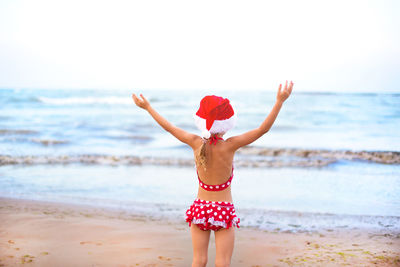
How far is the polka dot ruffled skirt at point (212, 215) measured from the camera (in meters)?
2.80

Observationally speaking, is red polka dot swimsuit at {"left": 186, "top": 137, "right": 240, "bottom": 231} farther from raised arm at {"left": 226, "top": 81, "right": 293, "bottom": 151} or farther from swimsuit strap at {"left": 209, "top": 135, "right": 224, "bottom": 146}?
raised arm at {"left": 226, "top": 81, "right": 293, "bottom": 151}

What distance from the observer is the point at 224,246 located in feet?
9.27

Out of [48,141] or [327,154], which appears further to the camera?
[48,141]

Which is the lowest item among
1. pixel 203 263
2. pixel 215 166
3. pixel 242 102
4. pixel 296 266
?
pixel 296 266

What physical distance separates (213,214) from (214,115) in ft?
2.08

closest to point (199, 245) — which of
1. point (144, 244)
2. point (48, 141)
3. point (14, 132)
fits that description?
point (144, 244)

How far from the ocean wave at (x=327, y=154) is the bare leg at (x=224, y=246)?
9146 mm

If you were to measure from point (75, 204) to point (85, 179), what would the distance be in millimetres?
2121

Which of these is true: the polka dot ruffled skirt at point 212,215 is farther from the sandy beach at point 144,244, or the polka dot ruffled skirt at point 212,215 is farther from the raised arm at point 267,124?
the sandy beach at point 144,244

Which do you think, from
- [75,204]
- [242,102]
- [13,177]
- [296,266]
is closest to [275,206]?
[296,266]

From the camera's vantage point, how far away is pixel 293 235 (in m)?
5.08

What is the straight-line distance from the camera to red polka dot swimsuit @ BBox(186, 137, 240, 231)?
2.80 metres

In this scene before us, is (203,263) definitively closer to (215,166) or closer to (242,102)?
(215,166)

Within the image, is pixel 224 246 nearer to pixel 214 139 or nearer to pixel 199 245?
pixel 199 245
